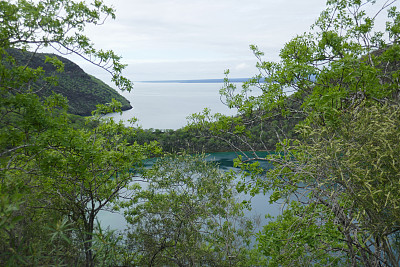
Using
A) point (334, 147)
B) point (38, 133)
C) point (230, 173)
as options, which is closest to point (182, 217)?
point (230, 173)

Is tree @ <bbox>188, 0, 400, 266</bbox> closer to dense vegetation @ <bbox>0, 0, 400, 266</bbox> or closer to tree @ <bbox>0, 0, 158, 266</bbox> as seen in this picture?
dense vegetation @ <bbox>0, 0, 400, 266</bbox>

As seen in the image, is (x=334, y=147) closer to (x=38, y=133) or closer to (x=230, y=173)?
(x=230, y=173)

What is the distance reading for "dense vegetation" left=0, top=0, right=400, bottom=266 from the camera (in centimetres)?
317

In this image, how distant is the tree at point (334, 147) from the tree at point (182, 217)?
2.70m

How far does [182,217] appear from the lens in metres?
9.14

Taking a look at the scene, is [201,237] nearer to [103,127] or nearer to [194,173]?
[194,173]

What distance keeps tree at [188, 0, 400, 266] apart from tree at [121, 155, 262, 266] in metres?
2.70

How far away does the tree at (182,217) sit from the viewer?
8.98m

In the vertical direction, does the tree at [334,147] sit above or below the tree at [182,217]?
above

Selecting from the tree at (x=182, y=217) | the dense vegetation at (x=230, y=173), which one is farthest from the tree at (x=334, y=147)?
the tree at (x=182, y=217)

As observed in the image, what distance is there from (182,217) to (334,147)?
6.90m

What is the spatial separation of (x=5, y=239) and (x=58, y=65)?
4440mm

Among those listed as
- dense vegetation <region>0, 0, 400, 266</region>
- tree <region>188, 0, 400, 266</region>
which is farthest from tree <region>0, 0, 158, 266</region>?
tree <region>188, 0, 400, 266</region>

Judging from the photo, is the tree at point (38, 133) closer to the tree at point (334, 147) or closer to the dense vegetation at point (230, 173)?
the dense vegetation at point (230, 173)
